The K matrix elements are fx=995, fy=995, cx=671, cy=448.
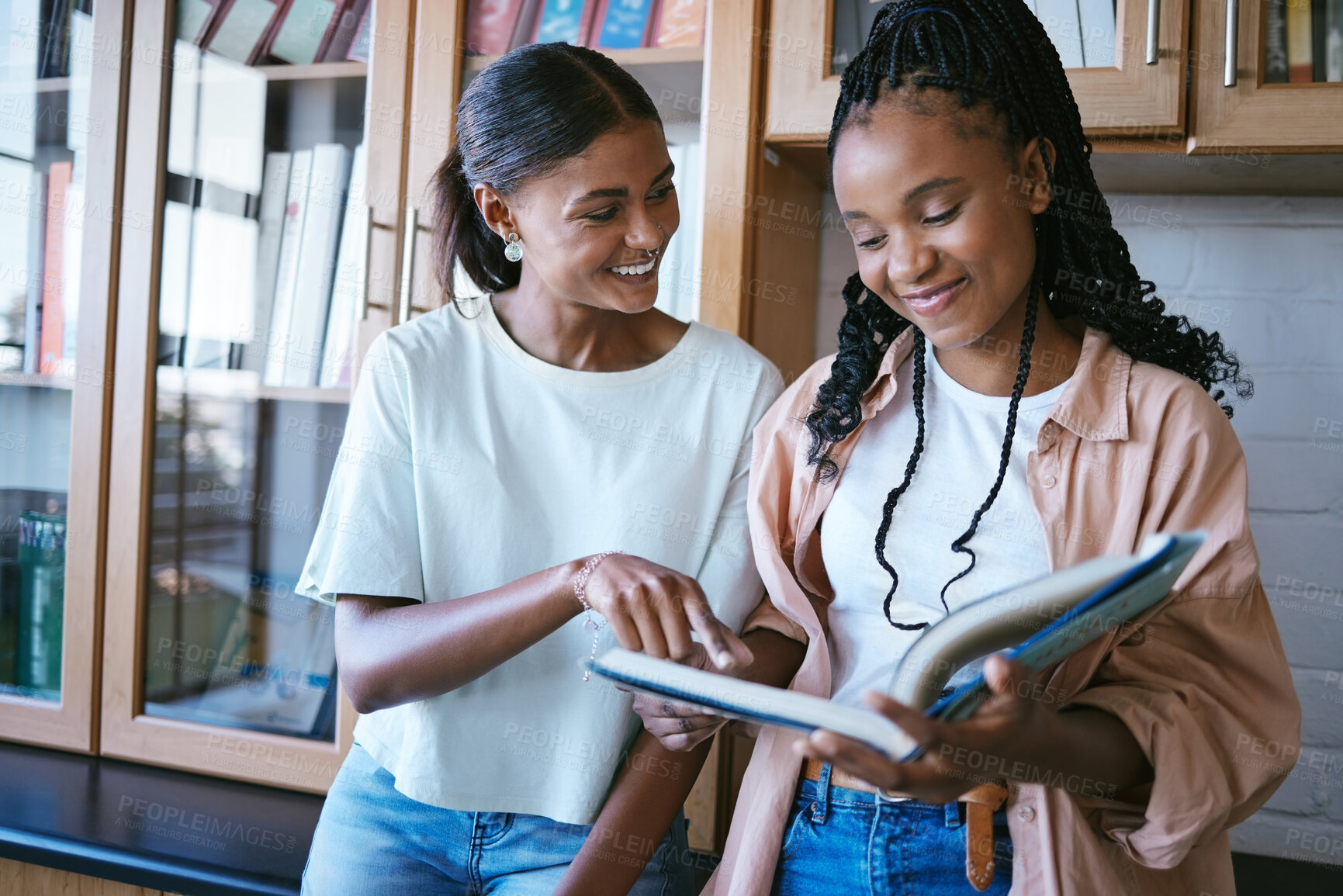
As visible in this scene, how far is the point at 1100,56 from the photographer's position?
3.91ft

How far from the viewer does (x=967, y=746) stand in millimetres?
640

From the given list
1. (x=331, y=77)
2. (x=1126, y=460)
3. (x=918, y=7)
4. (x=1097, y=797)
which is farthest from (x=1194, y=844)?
(x=331, y=77)

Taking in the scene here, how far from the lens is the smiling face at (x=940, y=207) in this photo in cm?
85

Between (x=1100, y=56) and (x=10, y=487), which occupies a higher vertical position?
(x=1100, y=56)

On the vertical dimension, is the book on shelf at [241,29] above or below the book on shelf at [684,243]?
above

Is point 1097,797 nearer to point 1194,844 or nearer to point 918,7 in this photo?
point 1194,844

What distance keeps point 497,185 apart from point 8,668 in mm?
1337

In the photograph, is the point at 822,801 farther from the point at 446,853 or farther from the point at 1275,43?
the point at 1275,43

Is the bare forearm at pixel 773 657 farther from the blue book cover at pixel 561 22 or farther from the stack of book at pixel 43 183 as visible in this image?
the stack of book at pixel 43 183

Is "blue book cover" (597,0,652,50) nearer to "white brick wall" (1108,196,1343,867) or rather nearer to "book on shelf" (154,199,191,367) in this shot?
"book on shelf" (154,199,191,367)

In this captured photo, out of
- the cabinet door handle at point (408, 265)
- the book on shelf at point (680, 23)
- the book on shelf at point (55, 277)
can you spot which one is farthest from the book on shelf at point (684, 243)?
the book on shelf at point (55, 277)

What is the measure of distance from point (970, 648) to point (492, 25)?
120 cm

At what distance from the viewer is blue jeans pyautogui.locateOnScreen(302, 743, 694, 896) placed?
1092 millimetres

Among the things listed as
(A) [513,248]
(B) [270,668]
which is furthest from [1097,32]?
(B) [270,668]
